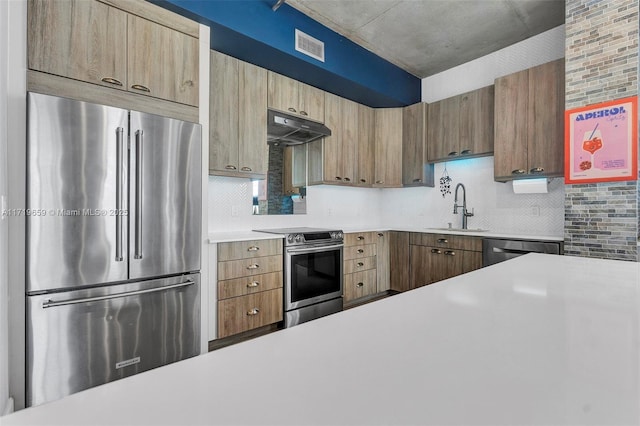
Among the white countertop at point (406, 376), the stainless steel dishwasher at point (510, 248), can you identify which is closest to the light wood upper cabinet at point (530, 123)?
the stainless steel dishwasher at point (510, 248)

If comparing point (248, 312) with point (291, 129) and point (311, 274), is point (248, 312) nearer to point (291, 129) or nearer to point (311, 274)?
point (311, 274)

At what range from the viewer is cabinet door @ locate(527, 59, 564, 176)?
293 cm

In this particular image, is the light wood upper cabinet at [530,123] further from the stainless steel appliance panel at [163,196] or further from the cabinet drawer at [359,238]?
the stainless steel appliance panel at [163,196]

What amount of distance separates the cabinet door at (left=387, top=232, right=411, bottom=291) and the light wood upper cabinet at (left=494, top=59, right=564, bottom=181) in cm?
128

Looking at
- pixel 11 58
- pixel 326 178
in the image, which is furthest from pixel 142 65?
pixel 326 178

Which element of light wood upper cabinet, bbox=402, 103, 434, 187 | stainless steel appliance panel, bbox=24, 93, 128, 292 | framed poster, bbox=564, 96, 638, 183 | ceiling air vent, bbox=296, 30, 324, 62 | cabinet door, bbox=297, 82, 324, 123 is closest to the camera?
stainless steel appliance panel, bbox=24, 93, 128, 292

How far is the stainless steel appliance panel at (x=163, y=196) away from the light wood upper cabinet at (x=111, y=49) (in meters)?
0.35

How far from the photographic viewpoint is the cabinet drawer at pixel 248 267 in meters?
2.57

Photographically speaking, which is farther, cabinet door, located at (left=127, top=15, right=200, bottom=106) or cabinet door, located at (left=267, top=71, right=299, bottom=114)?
cabinet door, located at (left=267, top=71, right=299, bottom=114)

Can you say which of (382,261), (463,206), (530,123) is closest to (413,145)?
(463,206)

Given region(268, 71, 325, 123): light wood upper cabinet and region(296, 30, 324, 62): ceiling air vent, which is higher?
region(296, 30, 324, 62): ceiling air vent

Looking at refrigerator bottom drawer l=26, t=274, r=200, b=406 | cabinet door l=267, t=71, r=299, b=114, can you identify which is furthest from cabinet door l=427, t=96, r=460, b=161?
refrigerator bottom drawer l=26, t=274, r=200, b=406

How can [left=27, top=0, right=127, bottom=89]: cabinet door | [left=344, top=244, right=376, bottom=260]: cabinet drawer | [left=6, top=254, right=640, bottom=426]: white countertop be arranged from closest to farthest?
[left=6, top=254, right=640, bottom=426]: white countertop → [left=27, top=0, right=127, bottom=89]: cabinet door → [left=344, top=244, right=376, bottom=260]: cabinet drawer

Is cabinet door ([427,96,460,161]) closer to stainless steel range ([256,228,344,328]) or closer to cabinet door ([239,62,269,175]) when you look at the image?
stainless steel range ([256,228,344,328])
